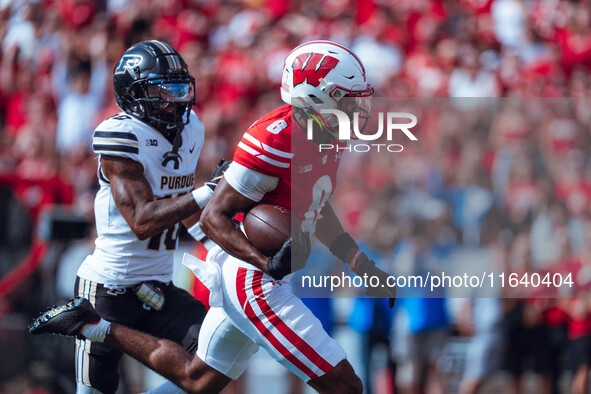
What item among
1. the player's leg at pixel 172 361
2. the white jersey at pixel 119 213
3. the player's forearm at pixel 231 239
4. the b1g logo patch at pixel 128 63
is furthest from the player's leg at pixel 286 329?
the b1g logo patch at pixel 128 63

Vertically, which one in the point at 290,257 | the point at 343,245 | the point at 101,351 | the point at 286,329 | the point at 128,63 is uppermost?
the point at 128,63

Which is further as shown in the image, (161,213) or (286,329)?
(161,213)

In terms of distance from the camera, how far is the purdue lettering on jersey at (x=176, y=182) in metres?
4.43

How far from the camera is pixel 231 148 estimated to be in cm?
849

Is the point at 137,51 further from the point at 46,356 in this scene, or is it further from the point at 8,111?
the point at 8,111

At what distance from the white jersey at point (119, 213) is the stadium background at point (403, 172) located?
1926 millimetres

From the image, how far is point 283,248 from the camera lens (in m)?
3.74

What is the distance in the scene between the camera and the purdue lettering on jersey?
4426mm

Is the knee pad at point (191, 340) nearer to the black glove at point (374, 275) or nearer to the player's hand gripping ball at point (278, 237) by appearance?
the player's hand gripping ball at point (278, 237)

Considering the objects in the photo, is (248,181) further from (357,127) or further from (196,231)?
(196,231)

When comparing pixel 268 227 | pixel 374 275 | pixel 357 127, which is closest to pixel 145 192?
pixel 268 227

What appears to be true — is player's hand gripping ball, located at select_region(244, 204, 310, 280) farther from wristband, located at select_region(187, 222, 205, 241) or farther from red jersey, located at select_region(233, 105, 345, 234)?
wristband, located at select_region(187, 222, 205, 241)

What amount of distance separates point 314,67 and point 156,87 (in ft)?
3.09

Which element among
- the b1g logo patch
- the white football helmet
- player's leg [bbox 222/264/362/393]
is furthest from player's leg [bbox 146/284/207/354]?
the white football helmet
